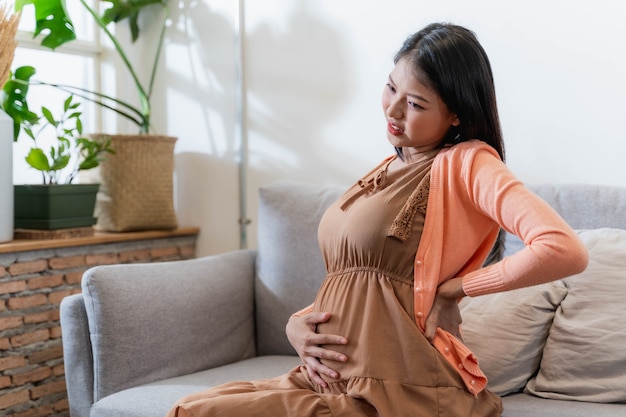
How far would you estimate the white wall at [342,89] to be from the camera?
241 cm

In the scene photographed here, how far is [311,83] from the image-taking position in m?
2.99

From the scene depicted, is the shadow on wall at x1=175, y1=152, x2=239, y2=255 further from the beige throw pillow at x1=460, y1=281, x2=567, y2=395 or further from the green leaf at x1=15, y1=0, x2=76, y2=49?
the beige throw pillow at x1=460, y1=281, x2=567, y2=395

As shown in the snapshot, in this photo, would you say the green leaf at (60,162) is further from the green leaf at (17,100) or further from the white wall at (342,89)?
the white wall at (342,89)

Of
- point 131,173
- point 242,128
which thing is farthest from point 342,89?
point 131,173

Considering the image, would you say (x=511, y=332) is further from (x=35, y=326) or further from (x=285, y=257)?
(x=35, y=326)

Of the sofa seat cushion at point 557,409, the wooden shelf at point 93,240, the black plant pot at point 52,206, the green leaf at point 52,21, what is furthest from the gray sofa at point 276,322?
the green leaf at point 52,21

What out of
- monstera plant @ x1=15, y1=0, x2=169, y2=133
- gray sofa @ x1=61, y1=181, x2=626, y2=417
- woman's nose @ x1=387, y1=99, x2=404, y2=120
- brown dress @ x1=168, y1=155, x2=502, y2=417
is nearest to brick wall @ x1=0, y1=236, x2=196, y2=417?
gray sofa @ x1=61, y1=181, x2=626, y2=417

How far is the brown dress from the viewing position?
5.01ft

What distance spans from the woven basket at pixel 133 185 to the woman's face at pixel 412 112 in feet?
5.40

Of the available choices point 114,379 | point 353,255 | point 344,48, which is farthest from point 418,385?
point 344,48

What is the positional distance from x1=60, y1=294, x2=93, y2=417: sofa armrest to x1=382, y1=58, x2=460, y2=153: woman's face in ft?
3.57

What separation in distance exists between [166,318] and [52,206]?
719 mm

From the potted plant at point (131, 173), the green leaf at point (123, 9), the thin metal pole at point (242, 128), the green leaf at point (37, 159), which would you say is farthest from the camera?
the green leaf at point (123, 9)

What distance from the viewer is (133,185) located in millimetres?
3104
